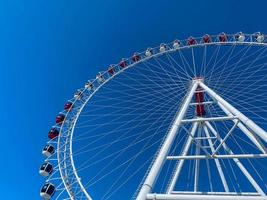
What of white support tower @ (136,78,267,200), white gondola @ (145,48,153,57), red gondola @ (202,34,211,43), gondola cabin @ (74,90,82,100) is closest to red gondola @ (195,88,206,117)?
white support tower @ (136,78,267,200)

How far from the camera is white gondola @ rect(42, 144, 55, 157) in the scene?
70.2 ft

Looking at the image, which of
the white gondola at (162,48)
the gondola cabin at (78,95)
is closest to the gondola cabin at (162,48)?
the white gondola at (162,48)

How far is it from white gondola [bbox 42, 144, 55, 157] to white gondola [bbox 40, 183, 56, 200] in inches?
125

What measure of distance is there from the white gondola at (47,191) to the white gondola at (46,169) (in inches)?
62.7

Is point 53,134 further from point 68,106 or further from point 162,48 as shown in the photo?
point 162,48

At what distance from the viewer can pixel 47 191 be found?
1827 cm

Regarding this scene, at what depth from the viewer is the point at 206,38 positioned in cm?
2548

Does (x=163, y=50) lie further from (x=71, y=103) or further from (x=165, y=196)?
(x=165, y=196)

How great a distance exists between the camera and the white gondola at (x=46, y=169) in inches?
793

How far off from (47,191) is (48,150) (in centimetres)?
388

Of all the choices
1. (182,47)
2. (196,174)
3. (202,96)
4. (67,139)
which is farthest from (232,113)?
(182,47)

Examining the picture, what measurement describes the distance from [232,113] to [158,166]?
16.7ft

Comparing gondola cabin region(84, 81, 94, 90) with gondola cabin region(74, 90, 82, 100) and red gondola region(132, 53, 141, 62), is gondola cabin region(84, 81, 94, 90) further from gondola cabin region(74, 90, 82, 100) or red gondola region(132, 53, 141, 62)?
red gondola region(132, 53, 141, 62)

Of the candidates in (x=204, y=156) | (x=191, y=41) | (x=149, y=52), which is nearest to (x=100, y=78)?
(x=149, y=52)
